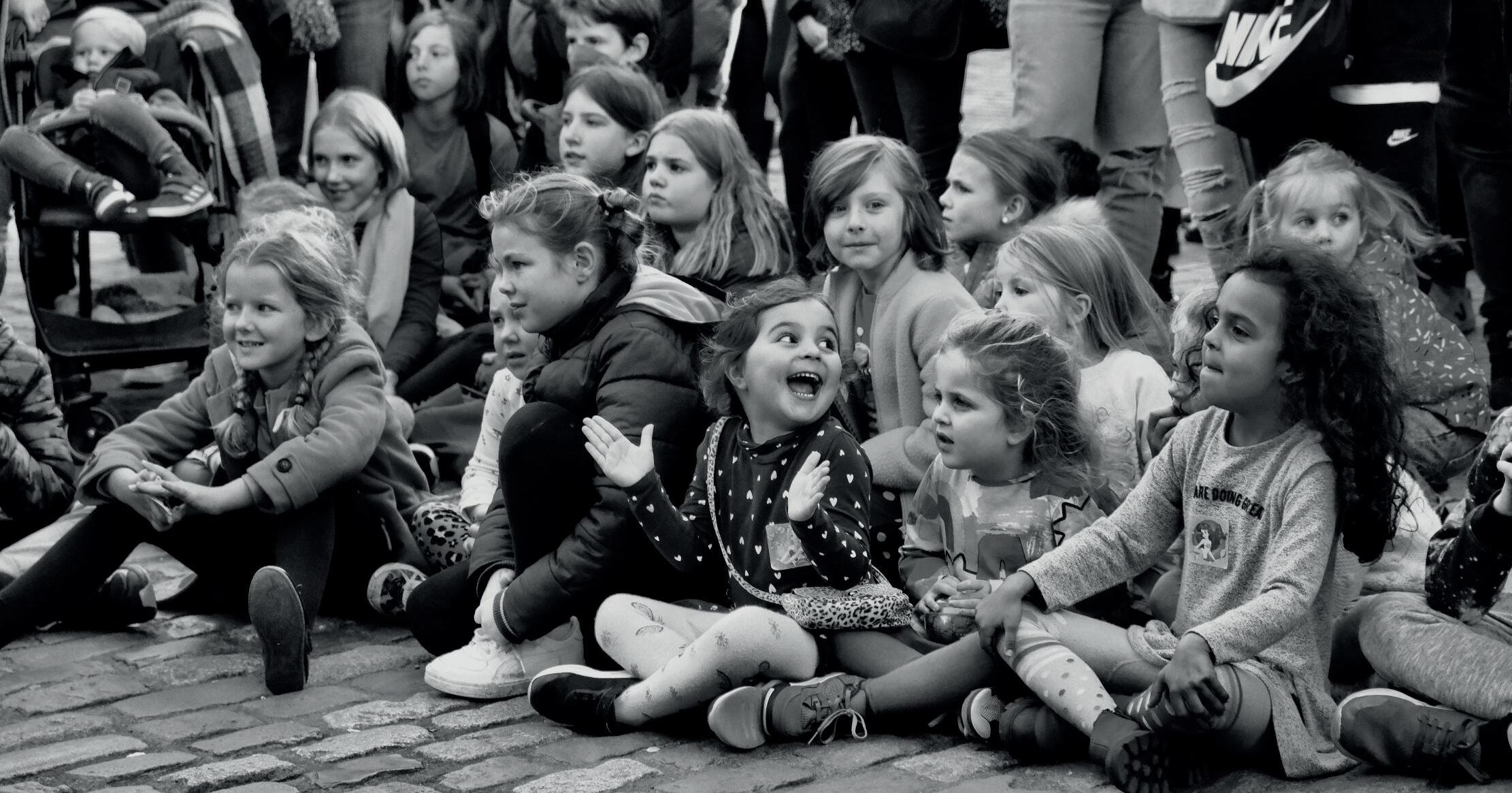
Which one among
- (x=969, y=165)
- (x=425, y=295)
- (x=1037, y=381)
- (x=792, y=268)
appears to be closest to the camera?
(x=1037, y=381)

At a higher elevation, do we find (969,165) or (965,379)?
(969,165)

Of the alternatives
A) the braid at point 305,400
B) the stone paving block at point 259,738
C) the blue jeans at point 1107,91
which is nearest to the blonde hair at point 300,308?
the braid at point 305,400

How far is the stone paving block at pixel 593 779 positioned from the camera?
340 cm

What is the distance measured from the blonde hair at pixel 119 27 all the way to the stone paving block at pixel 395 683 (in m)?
3.11

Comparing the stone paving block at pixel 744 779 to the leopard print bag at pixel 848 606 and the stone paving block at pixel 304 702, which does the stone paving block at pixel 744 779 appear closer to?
the leopard print bag at pixel 848 606

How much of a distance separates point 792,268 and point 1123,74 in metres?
1.06

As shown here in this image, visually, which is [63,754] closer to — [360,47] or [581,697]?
[581,697]

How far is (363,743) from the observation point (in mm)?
3734

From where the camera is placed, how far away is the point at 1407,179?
4.60 meters

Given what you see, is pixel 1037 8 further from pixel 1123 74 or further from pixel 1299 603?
pixel 1299 603

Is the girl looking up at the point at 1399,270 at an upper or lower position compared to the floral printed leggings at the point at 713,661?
upper

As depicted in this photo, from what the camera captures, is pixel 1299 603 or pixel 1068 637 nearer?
pixel 1299 603

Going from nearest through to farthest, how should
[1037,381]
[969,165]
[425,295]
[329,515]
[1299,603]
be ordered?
1. [1299,603]
2. [1037,381]
3. [329,515]
4. [969,165]
5. [425,295]

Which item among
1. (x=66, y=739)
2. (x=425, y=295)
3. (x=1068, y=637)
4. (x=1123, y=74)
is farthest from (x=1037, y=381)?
(x=425, y=295)
